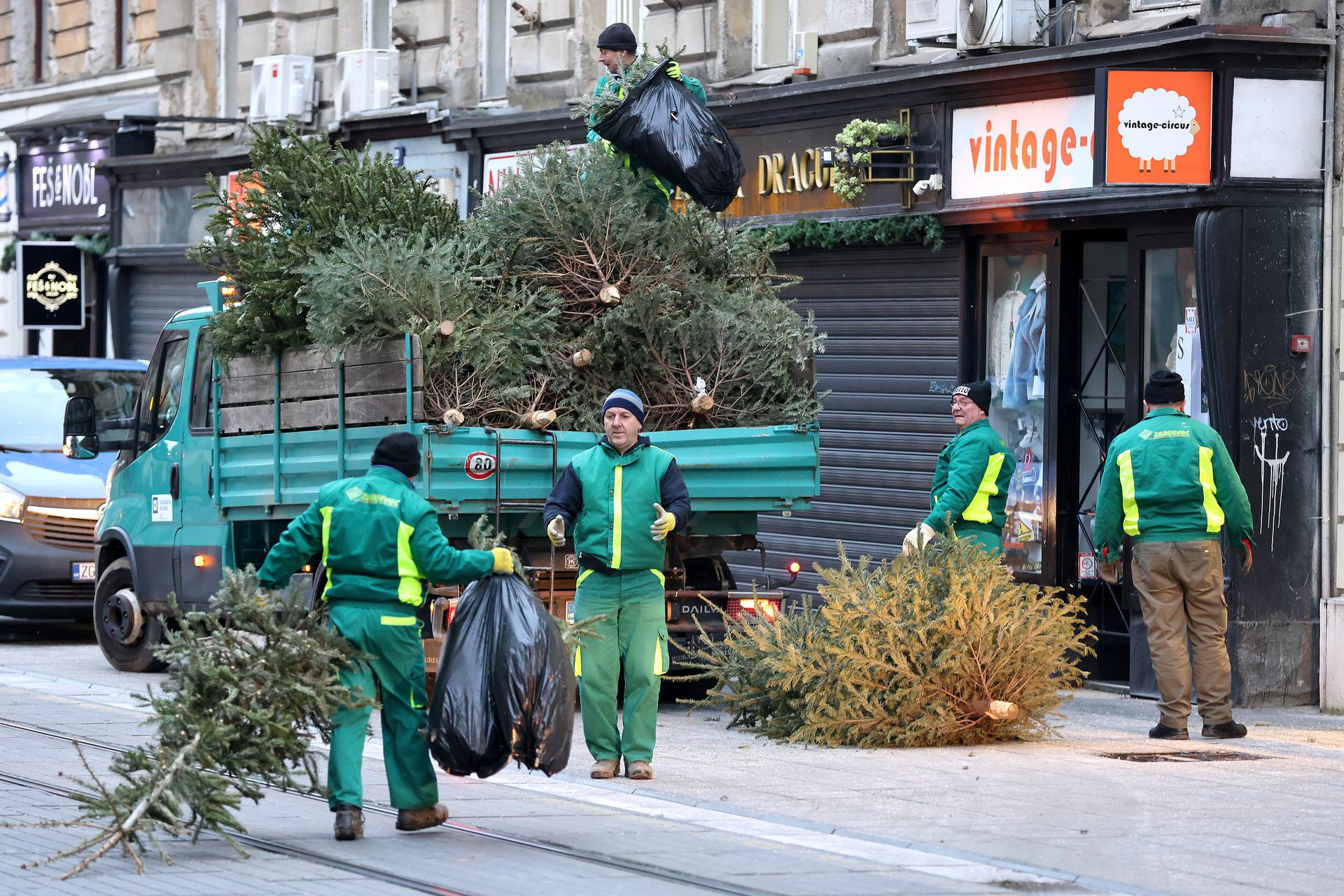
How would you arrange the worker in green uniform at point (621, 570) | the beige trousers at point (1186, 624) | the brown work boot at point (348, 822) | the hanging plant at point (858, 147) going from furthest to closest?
the hanging plant at point (858, 147)
the beige trousers at point (1186, 624)
the worker in green uniform at point (621, 570)
the brown work boot at point (348, 822)

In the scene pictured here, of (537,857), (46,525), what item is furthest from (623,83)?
(46,525)

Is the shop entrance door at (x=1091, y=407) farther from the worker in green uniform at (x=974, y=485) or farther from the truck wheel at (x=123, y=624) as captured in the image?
the truck wheel at (x=123, y=624)

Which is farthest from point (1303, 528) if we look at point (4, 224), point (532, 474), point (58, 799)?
point (4, 224)

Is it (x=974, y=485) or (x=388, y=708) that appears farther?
(x=974, y=485)

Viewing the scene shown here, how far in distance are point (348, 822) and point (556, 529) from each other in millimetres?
1962

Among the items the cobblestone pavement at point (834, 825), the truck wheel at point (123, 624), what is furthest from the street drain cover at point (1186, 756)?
the truck wheel at point (123, 624)

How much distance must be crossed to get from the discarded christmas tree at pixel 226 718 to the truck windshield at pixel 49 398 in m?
9.96

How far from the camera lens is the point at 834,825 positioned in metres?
8.55

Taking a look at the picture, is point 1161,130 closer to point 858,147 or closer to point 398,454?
point 858,147

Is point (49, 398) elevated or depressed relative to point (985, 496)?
elevated

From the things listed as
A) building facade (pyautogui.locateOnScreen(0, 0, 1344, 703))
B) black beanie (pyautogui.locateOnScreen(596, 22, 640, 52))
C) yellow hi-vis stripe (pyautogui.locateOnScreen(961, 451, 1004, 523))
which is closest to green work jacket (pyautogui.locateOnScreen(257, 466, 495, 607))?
yellow hi-vis stripe (pyautogui.locateOnScreen(961, 451, 1004, 523))

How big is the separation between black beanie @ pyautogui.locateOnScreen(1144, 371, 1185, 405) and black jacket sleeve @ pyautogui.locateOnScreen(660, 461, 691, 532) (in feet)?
9.77

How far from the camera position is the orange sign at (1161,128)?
13.0m

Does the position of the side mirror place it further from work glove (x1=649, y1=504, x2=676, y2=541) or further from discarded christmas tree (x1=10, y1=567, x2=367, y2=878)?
discarded christmas tree (x1=10, y1=567, x2=367, y2=878)
